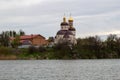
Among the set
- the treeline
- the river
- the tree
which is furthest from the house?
the river

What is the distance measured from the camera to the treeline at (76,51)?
491ft

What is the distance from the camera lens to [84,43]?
528ft

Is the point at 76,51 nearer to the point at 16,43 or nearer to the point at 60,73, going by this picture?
the point at 16,43

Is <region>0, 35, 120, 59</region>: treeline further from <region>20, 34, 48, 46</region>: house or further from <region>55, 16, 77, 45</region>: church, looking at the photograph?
<region>20, 34, 48, 46</region>: house

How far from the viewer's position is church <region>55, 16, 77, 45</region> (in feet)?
552

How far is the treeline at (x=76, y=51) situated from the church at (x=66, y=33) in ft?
30.4

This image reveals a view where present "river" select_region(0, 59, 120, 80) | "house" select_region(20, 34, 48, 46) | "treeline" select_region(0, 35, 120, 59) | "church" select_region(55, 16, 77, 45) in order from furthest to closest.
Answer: "house" select_region(20, 34, 48, 46) < "church" select_region(55, 16, 77, 45) < "treeline" select_region(0, 35, 120, 59) < "river" select_region(0, 59, 120, 80)

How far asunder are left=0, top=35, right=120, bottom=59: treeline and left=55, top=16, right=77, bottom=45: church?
30.4 ft

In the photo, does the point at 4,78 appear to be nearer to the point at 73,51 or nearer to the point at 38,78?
the point at 38,78

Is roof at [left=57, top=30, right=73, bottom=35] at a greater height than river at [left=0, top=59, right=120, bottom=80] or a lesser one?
greater

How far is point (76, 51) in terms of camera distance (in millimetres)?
151625

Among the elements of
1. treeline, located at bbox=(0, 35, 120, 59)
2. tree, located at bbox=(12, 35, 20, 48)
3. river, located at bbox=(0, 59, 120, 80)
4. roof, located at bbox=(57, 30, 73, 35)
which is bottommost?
river, located at bbox=(0, 59, 120, 80)

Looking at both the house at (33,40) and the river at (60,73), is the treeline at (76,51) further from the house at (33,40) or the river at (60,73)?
the river at (60,73)

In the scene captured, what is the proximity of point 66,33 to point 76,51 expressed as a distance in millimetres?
19293
